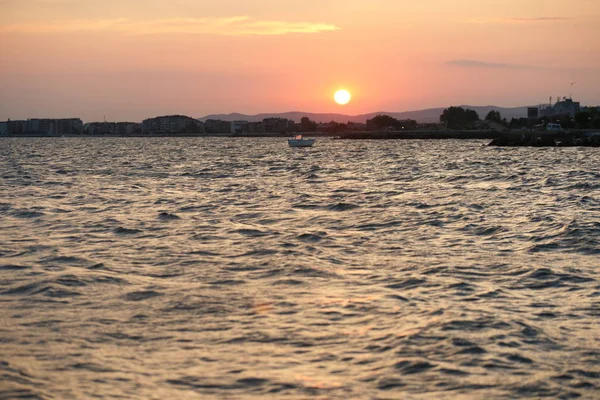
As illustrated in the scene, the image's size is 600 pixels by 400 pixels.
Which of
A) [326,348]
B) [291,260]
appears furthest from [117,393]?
[291,260]

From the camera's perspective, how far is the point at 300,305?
1291cm

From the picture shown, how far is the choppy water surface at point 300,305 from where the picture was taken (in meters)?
9.30

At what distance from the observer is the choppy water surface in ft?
30.5

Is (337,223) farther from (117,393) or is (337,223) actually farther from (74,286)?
(117,393)

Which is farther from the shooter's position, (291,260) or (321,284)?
(291,260)

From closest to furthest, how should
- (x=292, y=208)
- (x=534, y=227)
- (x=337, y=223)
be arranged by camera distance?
1. (x=534, y=227)
2. (x=337, y=223)
3. (x=292, y=208)

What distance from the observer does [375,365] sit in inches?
386

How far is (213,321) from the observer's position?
1183 cm

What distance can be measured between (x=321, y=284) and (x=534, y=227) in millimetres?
10652

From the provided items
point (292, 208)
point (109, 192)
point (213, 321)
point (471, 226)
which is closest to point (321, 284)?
point (213, 321)

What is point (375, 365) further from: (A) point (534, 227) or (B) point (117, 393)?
(A) point (534, 227)

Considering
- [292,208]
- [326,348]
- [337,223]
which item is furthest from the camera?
[292,208]

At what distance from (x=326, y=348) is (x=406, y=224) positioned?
14.1m

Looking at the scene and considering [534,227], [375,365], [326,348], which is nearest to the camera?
[375,365]
